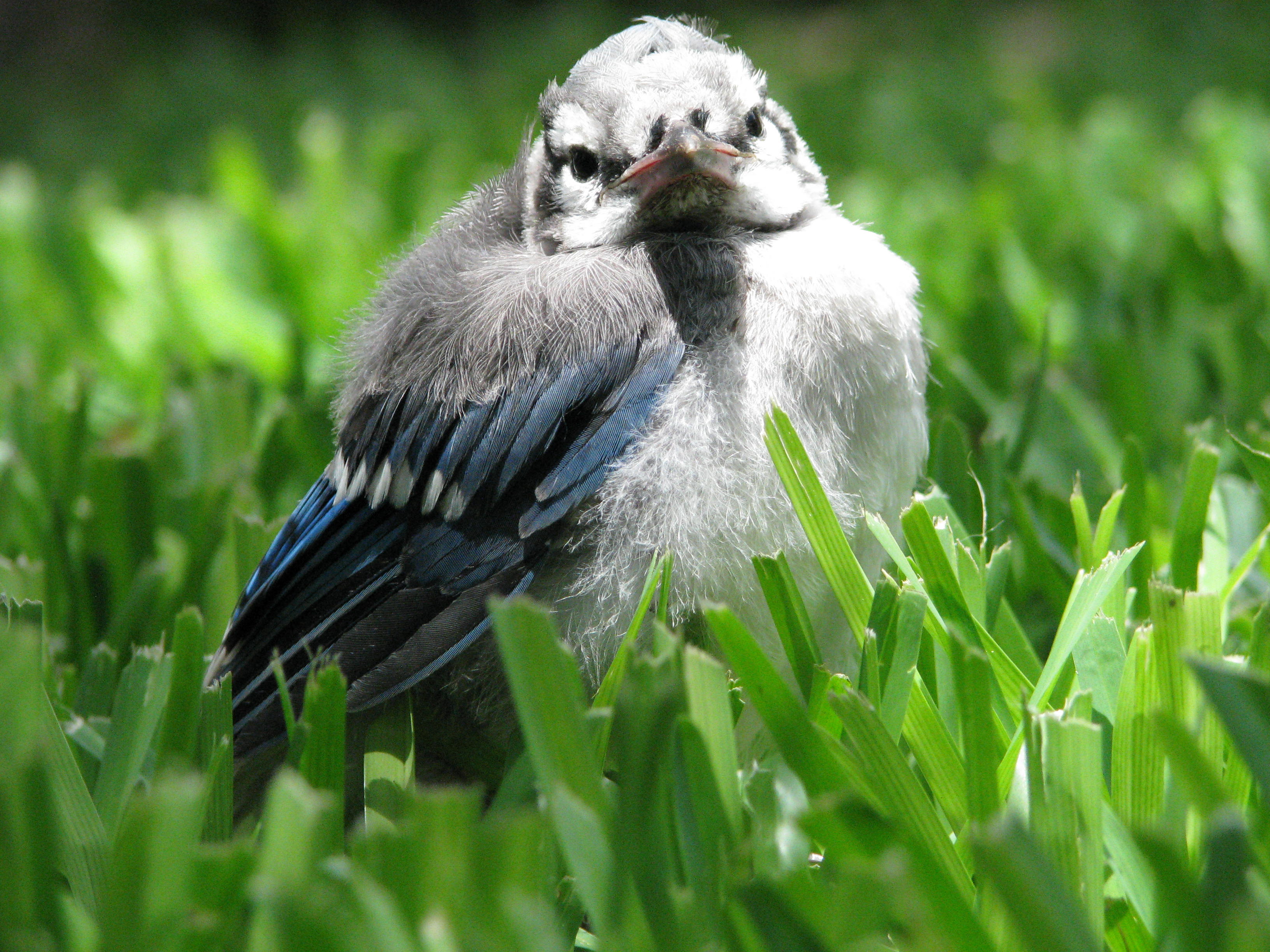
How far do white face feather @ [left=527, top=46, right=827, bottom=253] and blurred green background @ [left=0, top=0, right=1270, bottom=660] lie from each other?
44 centimetres

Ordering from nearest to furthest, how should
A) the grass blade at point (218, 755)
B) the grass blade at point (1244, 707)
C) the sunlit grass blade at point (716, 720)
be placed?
the grass blade at point (1244, 707)
the sunlit grass blade at point (716, 720)
the grass blade at point (218, 755)

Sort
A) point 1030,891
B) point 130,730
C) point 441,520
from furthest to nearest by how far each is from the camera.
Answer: point 441,520, point 130,730, point 1030,891

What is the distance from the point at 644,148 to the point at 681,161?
0.29 ft

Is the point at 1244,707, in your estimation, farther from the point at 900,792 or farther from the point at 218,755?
the point at 218,755

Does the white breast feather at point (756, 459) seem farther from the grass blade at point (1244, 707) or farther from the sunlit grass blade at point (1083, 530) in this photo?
the grass blade at point (1244, 707)

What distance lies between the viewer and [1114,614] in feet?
4.10

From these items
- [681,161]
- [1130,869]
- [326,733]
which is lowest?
[1130,869]

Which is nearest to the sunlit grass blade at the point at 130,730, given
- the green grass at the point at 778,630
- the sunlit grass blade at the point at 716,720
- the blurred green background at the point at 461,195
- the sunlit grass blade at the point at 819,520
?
the green grass at the point at 778,630

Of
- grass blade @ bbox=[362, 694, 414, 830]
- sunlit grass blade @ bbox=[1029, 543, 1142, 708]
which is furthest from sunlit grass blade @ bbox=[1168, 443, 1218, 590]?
grass blade @ bbox=[362, 694, 414, 830]

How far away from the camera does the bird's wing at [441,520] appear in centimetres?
124

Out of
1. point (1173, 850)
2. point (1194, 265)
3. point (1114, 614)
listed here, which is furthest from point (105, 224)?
point (1173, 850)

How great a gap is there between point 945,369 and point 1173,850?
4.41 ft

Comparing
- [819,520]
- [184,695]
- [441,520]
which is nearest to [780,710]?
[819,520]

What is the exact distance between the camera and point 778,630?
1.17m
